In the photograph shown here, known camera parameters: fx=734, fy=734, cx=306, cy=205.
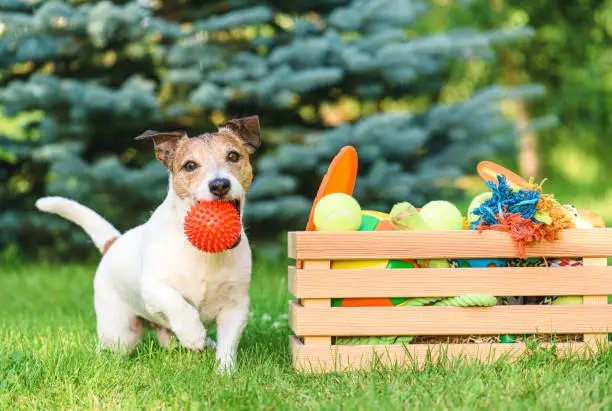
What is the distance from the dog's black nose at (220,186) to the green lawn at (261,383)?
70 cm

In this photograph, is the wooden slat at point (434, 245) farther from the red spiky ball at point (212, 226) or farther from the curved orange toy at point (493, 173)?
the curved orange toy at point (493, 173)

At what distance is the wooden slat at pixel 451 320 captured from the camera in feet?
9.57

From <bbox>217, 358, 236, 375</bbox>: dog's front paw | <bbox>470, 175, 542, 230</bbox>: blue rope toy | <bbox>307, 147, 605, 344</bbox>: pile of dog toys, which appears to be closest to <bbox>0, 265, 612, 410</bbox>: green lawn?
<bbox>217, 358, 236, 375</bbox>: dog's front paw

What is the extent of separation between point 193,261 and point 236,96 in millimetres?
3393

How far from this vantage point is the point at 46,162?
677 cm

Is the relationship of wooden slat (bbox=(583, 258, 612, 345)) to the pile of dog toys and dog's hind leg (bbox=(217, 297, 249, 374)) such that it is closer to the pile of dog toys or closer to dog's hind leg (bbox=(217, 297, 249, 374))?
the pile of dog toys

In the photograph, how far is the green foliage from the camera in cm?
586

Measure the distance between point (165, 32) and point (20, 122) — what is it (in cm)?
194

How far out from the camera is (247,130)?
3.40 meters

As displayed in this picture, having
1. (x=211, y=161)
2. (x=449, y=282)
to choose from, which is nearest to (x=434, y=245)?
(x=449, y=282)

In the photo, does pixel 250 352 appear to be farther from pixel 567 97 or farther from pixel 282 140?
pixel 567 97

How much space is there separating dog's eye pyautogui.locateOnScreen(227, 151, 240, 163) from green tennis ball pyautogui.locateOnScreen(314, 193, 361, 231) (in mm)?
431

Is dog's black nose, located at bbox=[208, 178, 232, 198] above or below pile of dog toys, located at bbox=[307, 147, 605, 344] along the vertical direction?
above

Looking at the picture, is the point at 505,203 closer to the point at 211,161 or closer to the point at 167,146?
the point at 211,161
